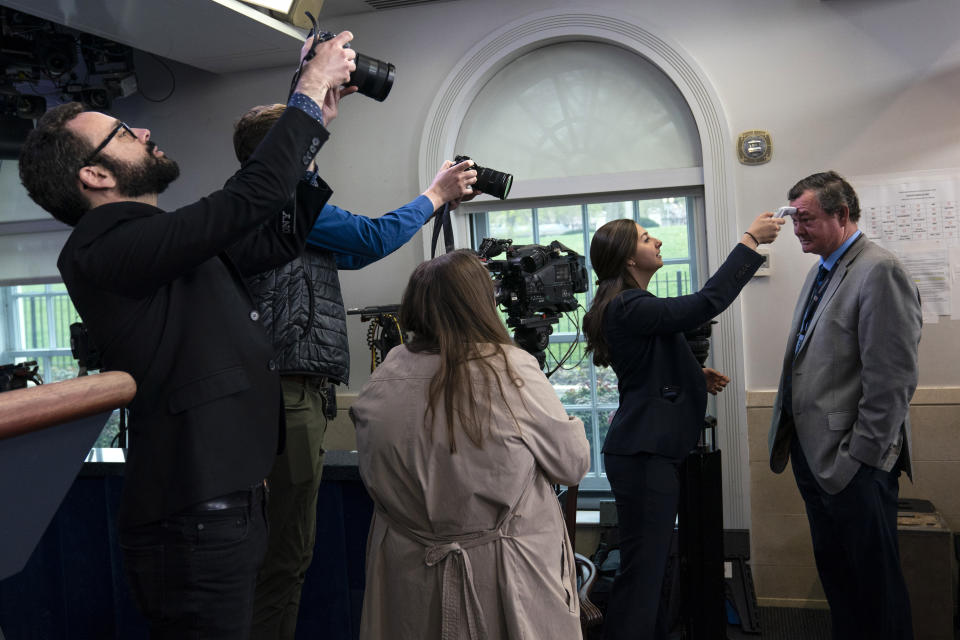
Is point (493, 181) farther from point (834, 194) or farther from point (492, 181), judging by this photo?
point (834, 194)

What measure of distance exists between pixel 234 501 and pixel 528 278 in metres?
1.15

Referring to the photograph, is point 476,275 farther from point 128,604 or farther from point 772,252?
point 772,252

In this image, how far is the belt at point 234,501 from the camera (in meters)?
1.20

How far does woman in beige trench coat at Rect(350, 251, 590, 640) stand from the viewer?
1370 mm

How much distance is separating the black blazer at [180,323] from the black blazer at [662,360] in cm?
132

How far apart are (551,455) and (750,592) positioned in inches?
84.5

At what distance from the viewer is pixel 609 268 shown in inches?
98.6

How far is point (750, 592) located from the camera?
314 centimetres

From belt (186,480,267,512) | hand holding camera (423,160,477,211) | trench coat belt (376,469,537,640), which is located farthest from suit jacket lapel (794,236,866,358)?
belt (186,480,267,512)

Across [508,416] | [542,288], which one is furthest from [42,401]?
[542,288]

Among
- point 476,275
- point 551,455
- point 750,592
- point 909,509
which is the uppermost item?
point 476,275

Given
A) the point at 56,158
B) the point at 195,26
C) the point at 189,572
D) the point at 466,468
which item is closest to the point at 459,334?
the point at 466,468

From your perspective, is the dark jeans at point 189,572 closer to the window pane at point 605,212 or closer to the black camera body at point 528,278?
the black camera body at point 528,278

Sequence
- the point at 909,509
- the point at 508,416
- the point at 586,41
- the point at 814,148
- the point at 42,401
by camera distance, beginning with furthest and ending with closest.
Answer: the point at 586,41, the point at 814,148, the point at 909,509, the point at 508,416, the point at 42,401
